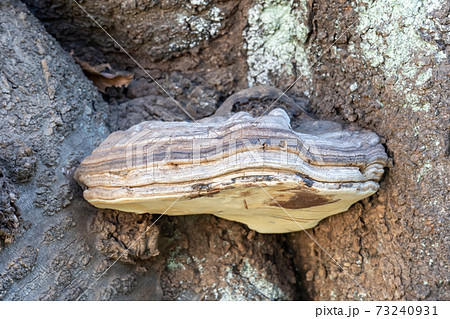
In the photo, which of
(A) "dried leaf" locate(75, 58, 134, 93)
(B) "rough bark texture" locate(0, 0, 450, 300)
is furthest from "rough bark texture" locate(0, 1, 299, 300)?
(A) "dried leaf" locate(75, 58, 134, 93)

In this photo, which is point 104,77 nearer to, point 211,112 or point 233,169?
point 211,112

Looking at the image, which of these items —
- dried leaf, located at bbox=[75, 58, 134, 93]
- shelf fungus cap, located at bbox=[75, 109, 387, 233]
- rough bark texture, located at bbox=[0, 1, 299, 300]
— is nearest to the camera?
shelf fungus cap, located at bbox=[75, 109, 387, 233]

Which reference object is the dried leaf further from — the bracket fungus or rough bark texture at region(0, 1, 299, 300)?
the bracket fungus

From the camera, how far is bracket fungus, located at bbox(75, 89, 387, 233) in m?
1.93

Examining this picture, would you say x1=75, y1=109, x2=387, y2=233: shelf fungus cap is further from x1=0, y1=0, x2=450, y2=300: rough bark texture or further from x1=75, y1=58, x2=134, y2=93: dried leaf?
x1=75, y1=58, x2=134, y2=93: dried leaf

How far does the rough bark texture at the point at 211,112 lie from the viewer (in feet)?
7.20

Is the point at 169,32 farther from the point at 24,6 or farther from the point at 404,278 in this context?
the point at 404,278

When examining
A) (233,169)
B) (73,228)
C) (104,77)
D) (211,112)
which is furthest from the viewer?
(104,77)

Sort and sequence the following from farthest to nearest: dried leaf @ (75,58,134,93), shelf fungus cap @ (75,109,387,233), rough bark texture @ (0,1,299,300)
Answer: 1. dried leaf @ (75,58,134,93)
2. rough bark texture @ (0,1,299,300)
3. shelf fungus cap @ (75,109,387,233)

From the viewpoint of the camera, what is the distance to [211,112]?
2.64 m

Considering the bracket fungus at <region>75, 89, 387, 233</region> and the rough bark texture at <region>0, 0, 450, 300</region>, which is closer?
the bracket fungus at <region>75, 89, 387, 233</region>

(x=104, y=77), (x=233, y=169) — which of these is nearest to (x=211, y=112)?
(x=104, y=77)

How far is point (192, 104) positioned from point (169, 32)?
363 millimetres

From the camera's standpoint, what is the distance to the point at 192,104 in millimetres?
2672
